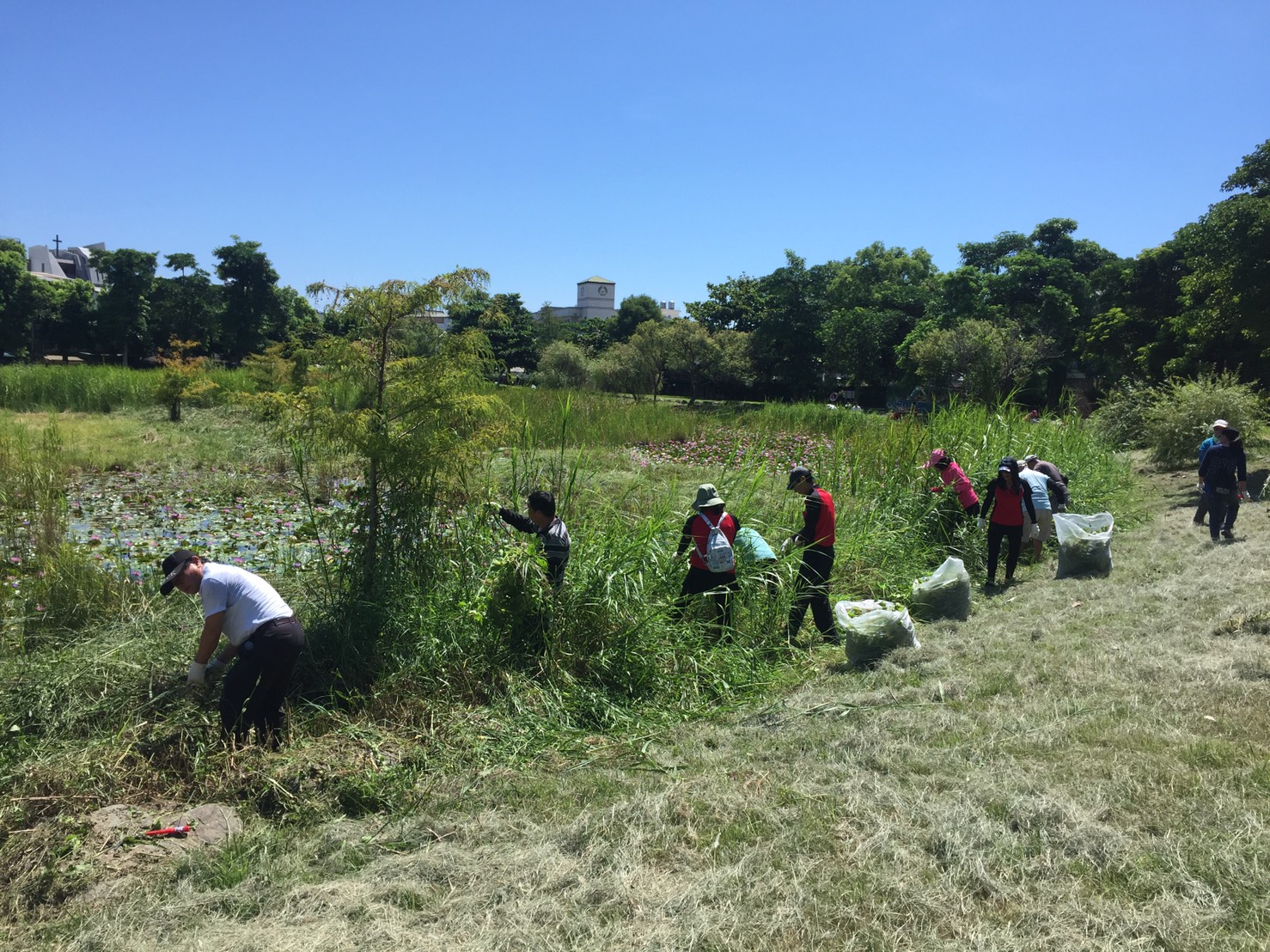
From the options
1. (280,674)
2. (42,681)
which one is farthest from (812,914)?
(42,681)

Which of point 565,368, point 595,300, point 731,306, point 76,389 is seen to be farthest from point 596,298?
point 76,389

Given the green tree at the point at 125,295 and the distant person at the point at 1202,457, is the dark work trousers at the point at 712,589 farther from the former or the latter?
the green tree at the point at 125,295

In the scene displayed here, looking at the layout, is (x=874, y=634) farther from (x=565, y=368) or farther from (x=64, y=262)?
(x=64, y=262)

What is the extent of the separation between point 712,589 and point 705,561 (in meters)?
0.24

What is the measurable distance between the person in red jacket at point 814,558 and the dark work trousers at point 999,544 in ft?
7.64

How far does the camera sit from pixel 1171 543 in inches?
352

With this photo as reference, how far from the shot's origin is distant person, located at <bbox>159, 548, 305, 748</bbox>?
4.15m

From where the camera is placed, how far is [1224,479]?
852 cm

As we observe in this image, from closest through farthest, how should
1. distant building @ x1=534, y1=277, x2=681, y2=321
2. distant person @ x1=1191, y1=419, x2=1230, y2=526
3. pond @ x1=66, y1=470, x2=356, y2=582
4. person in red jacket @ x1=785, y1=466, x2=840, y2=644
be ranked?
person in red jacket @ x1=785, y1=466, x2=840, y2=644 → pond @ x1=66, y1=470, x2=356, y2=582 → distant person @ x1=1191, y1=419, x2=1230, y2=526 → distant building @ x1=534, y1=277, x2=681, y2=321

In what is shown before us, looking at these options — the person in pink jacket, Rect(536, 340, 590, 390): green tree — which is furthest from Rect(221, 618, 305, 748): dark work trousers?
Rect(536, 340, 590, 390): green tree

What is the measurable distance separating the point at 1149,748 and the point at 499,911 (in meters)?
3.16

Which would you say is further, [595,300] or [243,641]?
[595,300]

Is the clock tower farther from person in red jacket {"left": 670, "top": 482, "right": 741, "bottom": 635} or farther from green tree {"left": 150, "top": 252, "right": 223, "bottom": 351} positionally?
person in red jacket {"left": 670, "top": 482, "right": 741, "bottom": 635}

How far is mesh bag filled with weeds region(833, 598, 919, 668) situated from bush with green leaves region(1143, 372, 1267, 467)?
11.9 m
